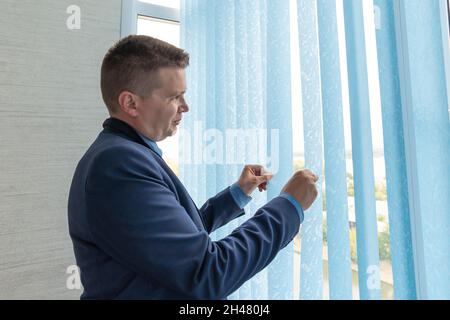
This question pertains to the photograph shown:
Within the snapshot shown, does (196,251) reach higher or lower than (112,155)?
lower

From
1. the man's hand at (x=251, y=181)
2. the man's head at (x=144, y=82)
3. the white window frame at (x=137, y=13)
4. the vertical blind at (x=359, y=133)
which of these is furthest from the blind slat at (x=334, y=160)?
the white window frame at (x=137, y=13)

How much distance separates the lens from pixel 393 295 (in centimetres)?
80

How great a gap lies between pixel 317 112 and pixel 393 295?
0.51m

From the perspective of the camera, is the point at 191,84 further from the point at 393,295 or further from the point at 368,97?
the point at 393,295

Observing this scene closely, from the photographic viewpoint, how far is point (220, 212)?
872 millimetres

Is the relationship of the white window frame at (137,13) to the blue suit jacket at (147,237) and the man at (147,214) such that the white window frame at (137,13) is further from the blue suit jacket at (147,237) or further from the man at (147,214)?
the blue suit jacket at (147,237)

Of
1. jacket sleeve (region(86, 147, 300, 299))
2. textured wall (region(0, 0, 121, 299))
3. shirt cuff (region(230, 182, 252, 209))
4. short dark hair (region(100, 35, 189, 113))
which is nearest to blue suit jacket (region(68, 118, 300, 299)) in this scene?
jacket sleeve (region(86, 147, 300, 299))

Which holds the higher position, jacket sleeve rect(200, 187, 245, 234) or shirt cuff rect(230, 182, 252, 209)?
shirt cuff rect(230, 182, 252, 209)

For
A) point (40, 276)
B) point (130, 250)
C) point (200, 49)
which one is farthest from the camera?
point (200, 49)

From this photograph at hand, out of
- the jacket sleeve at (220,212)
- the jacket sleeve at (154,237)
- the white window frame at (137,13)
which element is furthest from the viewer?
the white window frame at (137,13)

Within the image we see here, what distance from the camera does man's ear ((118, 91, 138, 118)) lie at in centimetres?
68

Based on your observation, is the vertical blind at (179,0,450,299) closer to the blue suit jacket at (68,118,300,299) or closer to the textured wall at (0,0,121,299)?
the blue suit jacket at (68,118,300,299)

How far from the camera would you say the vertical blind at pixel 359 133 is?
771 mm
